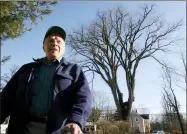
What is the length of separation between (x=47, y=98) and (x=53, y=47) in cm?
47

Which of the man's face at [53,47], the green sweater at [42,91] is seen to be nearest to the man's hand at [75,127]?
the green sweater at [42,91]

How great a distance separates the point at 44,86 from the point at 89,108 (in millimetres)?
375

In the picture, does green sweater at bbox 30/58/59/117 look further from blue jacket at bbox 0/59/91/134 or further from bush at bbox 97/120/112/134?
bush at bbox 97/120/112/134

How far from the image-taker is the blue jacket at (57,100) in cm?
175

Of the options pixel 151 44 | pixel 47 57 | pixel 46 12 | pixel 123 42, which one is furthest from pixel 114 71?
pixel 47 57

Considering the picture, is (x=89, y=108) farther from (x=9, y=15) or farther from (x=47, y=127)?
(x=9, y=15)

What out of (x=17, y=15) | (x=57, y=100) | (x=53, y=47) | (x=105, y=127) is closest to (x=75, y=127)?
(x=57, y=100)

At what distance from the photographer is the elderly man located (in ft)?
5.74

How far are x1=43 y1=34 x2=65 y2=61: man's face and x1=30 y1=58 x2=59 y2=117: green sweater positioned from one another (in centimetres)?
10

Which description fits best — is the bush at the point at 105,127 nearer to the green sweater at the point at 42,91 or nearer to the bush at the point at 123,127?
the bush at the point at 123,127

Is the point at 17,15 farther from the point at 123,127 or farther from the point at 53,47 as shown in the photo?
the point at 123,127

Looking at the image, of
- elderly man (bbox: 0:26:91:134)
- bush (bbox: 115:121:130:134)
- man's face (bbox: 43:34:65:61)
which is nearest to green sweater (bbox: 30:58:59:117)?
elderly man (bbox: 0:26:91:134)

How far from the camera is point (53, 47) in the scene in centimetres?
210

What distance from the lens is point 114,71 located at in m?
25.2
